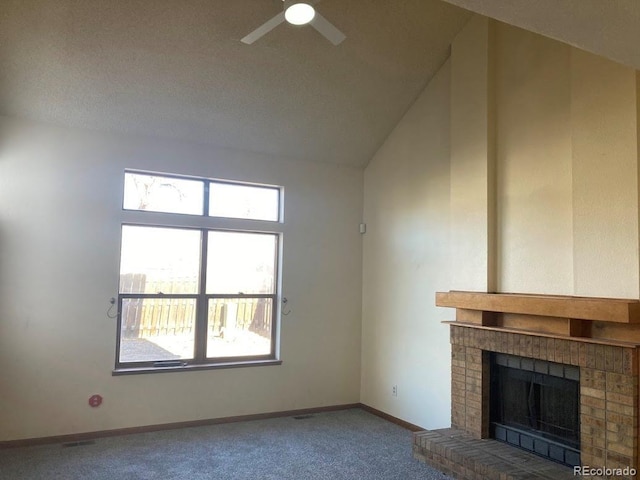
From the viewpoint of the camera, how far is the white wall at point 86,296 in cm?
422

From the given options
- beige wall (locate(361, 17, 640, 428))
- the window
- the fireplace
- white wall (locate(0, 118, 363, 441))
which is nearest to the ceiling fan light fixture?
beige wall (locate(361, 17, 640, 428))

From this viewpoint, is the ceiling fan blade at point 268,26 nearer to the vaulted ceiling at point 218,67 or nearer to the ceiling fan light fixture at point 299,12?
the ceiling fan light fixture at point 299,12

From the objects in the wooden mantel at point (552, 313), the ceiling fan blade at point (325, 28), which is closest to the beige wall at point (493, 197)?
the wooden mantel at point (552, 313)

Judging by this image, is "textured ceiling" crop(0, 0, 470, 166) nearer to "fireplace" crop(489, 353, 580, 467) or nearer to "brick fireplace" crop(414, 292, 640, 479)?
"brick fireplace" crop(414, 292, 640, 479)

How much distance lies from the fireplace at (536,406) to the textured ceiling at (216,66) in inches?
107

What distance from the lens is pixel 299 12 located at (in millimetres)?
3117

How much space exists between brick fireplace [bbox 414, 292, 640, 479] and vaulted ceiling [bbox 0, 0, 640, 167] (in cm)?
219

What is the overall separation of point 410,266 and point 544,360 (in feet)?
5.97

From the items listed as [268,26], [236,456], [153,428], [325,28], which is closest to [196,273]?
[153,428]

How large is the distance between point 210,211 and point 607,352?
3673 millimetres

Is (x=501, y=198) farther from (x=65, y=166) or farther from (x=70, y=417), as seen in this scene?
(x=70, y=417)

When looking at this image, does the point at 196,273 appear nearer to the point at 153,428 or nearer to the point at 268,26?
the point at 153,428

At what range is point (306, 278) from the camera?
5.48 meters

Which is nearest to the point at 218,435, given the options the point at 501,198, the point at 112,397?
the point at 112,397
